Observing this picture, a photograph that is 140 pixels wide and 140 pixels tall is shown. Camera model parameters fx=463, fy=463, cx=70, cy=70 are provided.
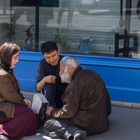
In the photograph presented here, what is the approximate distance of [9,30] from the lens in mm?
7824

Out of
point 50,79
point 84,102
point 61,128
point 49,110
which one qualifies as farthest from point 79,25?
point 61,128

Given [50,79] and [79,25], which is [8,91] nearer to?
[50,79]

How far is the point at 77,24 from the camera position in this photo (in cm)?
724

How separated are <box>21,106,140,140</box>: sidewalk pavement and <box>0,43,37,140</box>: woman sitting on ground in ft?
0.50

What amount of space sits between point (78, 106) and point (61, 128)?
1.01ft

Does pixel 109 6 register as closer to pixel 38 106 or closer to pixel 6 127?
pixel 38 106

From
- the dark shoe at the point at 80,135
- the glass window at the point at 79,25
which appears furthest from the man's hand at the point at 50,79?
the glass window at the point at 79,25

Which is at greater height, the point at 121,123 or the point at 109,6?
the point at 109,6

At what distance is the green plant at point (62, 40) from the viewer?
733 cm

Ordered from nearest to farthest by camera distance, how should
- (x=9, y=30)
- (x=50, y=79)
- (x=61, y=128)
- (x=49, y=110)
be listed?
(x=61, y=128)
(x=49, y=110)
(x=50, y=79)
(x=9, y=30)

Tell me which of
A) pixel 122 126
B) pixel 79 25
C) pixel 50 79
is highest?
pixel 79 25

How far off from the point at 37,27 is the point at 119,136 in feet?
9.45

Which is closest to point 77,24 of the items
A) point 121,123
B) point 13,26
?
point 13,26

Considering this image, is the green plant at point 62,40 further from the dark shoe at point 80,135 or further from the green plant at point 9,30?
the dark shoe at point 80,135
